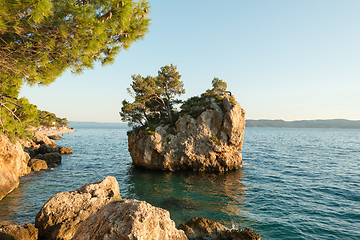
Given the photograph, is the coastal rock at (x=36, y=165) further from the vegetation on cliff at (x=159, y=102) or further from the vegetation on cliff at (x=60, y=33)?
the vegetation on cliff at (x=60, y=33)

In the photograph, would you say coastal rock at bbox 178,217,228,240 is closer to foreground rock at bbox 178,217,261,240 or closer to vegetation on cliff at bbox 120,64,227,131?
foreground rock at bbox 178,217,261,240

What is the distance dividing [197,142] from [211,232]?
61.4 feet

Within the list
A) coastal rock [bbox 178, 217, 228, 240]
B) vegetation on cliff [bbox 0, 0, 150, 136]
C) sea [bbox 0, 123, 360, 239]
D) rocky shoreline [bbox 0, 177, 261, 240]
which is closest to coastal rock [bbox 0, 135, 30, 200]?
sea [bbox 0, 123, 360, 239]

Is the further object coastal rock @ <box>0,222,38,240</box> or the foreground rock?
the foreground rock

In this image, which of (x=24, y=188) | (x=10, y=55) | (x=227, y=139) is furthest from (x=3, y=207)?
(x=227, y=139)

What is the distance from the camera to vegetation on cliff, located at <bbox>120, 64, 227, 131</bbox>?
3297 centimetres

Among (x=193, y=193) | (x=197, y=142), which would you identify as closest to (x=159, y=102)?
(x=197, y=142)

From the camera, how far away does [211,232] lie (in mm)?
11281

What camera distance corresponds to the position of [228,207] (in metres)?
17.3

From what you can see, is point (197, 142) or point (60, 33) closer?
point (60, 33)

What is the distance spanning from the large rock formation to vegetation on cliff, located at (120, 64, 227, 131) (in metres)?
1.80

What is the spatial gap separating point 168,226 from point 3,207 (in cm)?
1758

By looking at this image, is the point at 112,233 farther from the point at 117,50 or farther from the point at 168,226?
the point at 117,50

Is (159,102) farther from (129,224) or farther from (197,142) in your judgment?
(129,224)
